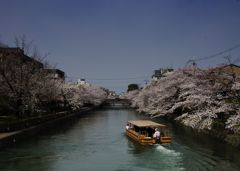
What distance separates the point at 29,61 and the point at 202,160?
30.0 m

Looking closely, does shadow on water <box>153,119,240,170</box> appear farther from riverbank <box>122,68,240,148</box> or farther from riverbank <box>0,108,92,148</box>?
riverbank <box>0,108,92,148</box>

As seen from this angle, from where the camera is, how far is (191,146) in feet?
111

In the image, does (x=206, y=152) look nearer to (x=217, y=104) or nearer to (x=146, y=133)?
(x=217, y=104)

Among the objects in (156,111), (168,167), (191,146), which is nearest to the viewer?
(168,167)

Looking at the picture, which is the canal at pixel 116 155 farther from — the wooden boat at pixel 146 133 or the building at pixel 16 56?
the building at pixel 16 56

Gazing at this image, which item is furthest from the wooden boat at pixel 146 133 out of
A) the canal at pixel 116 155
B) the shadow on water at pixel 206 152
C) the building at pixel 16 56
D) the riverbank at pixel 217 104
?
the building at pixel 16 56

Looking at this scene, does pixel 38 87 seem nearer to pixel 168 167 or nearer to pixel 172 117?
pixel 172 117

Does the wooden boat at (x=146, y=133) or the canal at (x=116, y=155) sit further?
the wooden boat at (x=146, y=133)

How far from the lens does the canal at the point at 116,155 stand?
25.6m

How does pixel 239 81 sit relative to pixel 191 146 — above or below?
above

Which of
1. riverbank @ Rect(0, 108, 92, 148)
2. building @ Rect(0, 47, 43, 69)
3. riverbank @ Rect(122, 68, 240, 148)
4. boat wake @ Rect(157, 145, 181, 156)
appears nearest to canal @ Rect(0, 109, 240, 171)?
boat wake @ Rect(157, 145, 181, 156)

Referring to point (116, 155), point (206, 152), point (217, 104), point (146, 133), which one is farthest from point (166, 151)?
point (217, 104)

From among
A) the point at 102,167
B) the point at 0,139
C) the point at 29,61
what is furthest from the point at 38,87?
the point at 102,167

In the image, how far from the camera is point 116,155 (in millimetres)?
30344
